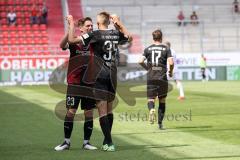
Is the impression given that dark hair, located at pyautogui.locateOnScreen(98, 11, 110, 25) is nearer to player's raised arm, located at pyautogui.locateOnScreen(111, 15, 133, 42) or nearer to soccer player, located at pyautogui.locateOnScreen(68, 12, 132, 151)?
soccer player, located at pyautogui.locateOnScreen(68, 12, 132, 151)

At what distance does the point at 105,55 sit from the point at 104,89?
56cm

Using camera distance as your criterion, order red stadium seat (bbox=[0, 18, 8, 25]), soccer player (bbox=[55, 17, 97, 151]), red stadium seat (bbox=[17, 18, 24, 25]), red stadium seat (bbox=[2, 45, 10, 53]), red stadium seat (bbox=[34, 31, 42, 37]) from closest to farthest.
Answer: soccer player (bbox=[55, 17, 97, 151]) → red stadium seat (bbox=[2, 45, 10, 53]) → red stadium seat (bbox=[34, 31, 42, 37]) → red stadium seat (bbox=[0, 18, 8, 25]) → red stadium seat (bbox=[17, 18, 24, 25])

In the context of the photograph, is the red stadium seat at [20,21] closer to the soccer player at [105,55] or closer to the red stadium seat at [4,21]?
the red stadium seat at [4,21]

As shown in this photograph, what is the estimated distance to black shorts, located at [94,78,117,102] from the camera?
11398 millimetres

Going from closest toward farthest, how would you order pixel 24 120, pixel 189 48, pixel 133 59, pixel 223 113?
pixel 24 120 < pixel 223 113 < pixel 133 59 < pixel 189 48

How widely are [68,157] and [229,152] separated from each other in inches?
104

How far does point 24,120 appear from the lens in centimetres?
1783

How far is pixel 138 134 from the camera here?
567 inches

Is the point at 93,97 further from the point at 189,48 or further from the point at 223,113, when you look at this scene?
the point at 189,48

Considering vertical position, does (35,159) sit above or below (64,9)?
below

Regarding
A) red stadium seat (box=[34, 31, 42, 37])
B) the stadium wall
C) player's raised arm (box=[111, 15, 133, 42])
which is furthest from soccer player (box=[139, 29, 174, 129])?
red stadium seat (box=[34, 31, 42, 37])

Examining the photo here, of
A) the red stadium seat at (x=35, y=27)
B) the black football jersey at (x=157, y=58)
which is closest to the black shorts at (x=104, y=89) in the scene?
the black football jersey at (x=157, y=58)

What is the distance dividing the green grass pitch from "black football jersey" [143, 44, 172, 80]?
1.22 metres

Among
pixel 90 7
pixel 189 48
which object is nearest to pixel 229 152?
pixel 189 48
